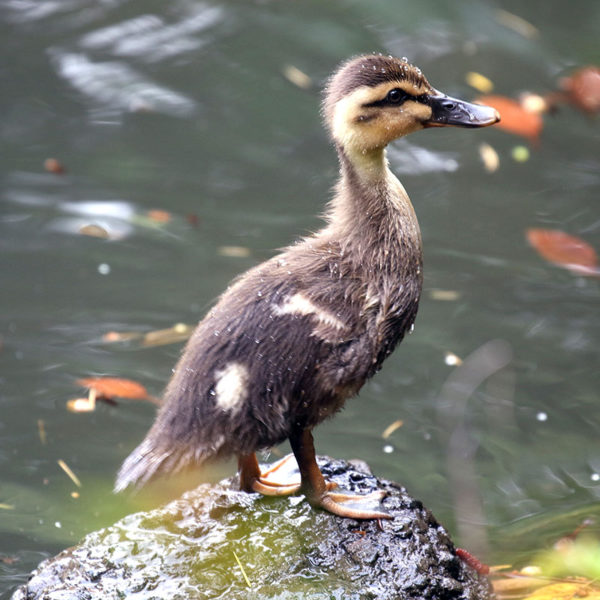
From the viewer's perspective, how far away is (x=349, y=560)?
3.80m

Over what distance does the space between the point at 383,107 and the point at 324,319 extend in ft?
2.82

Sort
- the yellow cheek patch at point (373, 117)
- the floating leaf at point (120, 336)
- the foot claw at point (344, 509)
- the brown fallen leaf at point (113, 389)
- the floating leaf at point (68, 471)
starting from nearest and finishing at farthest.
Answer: the yellow cheek patch at point (373, 117) < the foot claw at point (344, 509) < the floating leaf at point (68, 471) < the brown fallen leaf at point (113, 389) < the floating leaf at point (120, 336)

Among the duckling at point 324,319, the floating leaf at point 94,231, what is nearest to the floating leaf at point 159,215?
the floating leaf at point 94,231

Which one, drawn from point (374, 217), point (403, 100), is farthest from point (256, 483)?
point (403, 100)

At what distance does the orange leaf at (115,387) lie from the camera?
18.6 feet

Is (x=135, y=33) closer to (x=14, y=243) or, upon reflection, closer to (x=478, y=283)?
(x=14, y=243)

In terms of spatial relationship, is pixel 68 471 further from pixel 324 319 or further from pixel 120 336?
pixel 324 319

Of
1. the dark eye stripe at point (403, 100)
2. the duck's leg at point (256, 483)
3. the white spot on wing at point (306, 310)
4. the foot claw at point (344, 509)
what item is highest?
the dark eye stripe at point (403, 100)

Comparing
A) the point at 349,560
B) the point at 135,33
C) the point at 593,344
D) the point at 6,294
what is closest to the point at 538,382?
the point at 593,344

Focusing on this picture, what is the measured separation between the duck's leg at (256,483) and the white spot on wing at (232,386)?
1.39 ft

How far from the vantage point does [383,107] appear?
3.83m

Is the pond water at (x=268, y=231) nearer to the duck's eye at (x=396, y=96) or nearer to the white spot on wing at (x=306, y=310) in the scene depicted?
the white spot on wing at (x=306, y=310)

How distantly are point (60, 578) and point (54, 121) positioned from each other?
5.09m

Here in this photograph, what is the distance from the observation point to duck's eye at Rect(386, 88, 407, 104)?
151 inches
